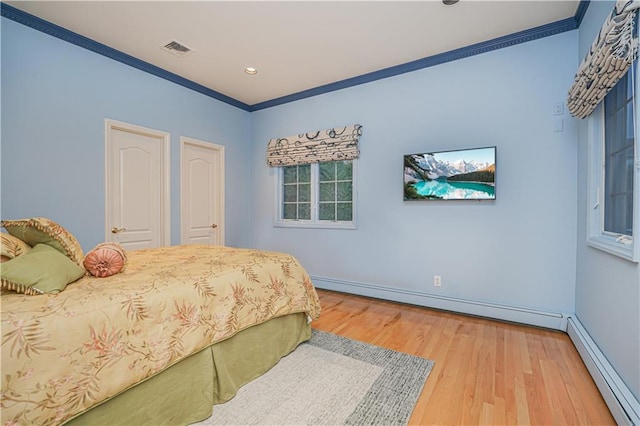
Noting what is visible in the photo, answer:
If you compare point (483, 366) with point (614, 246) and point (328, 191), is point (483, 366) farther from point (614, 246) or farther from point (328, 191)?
point (328, 191)

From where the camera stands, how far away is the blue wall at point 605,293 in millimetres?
1431

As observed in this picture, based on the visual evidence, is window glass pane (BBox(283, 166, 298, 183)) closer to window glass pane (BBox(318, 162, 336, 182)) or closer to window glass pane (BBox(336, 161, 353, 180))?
window glass pane (BBox(318, 162, 336, 182))

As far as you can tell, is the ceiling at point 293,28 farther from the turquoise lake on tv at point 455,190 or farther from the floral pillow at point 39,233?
the floral pillow at point 39,233

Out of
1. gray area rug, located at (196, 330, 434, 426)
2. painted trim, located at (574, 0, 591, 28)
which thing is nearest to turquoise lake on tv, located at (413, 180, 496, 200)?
painted trim, located at (574, 0, 591, 28)

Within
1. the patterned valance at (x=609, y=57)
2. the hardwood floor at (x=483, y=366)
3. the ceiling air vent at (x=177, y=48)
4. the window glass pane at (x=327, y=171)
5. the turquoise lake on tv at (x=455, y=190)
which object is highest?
the ceiling air vent at (x=177, y=48)

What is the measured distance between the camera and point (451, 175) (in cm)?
291

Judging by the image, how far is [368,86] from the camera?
3.48 metres

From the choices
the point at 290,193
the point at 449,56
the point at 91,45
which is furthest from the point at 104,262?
the point at 449,56

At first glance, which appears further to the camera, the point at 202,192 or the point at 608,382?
the point at 202,192

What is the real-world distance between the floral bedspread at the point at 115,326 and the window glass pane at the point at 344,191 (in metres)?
2.04

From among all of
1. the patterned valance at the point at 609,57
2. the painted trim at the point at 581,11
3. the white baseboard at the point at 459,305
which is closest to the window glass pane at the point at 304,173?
the white baseboard at the point at 459,305

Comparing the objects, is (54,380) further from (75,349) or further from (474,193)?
(474,193)

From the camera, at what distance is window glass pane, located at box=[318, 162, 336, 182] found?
3.84 metres

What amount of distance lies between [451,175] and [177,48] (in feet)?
10.1
